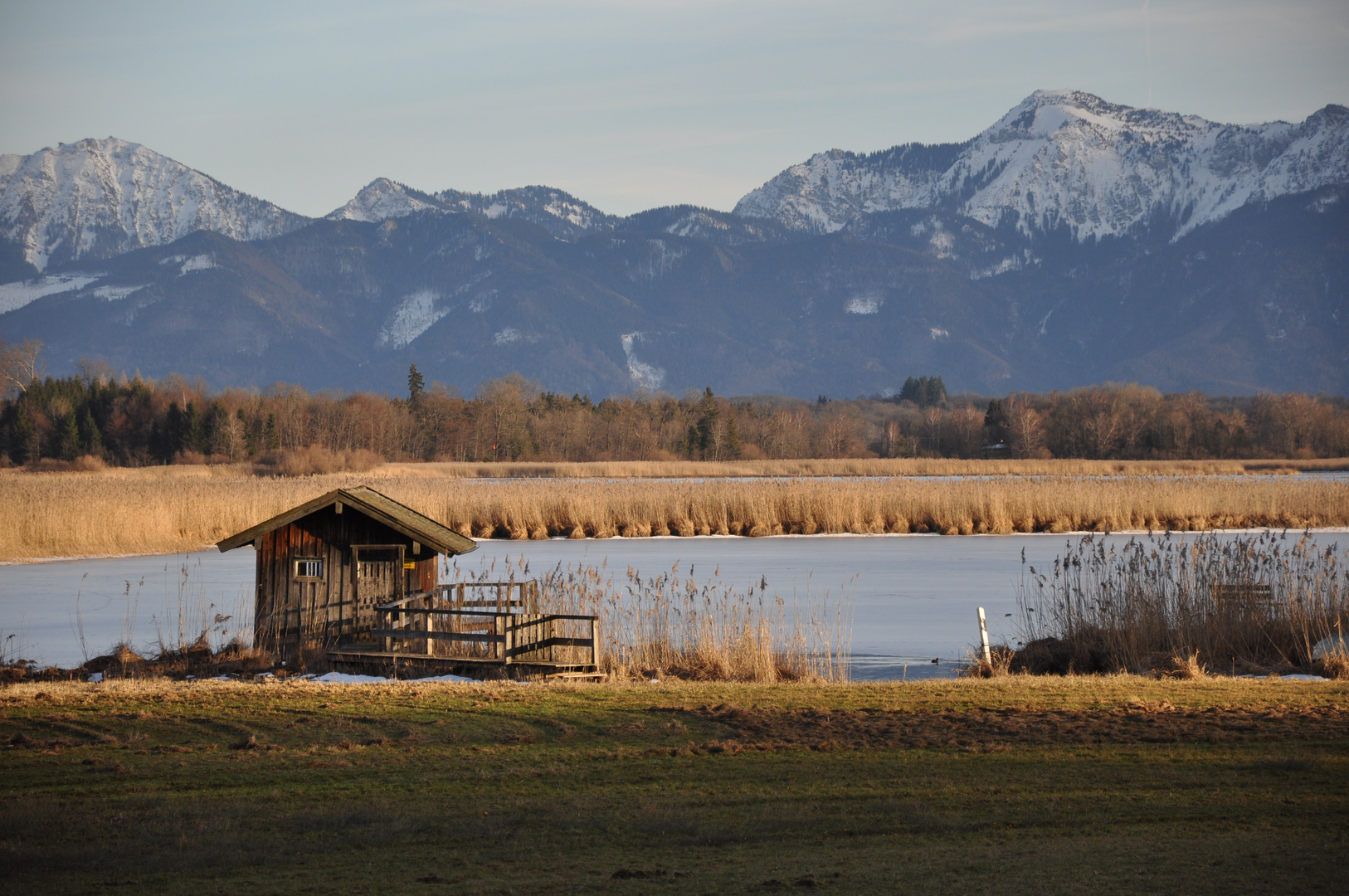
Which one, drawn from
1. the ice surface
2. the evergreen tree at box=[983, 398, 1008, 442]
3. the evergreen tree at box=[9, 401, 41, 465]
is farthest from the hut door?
the evergreen tree at box=[983, 398, 1008, 442]

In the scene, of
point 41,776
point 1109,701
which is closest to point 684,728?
point 1109,701

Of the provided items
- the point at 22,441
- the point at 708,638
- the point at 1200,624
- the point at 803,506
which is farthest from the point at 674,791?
the point at 22,441

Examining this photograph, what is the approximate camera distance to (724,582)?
19.5 metres

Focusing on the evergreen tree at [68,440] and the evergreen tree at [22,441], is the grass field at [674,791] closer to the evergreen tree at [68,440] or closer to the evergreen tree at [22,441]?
the evergreen tree at [68,440]

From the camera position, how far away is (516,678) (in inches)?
468

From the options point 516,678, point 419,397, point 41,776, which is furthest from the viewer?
point 419,397

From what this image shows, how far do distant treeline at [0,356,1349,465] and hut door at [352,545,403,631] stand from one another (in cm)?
5284

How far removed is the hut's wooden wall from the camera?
507 inches

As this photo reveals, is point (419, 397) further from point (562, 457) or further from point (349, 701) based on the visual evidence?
point (349, 701)

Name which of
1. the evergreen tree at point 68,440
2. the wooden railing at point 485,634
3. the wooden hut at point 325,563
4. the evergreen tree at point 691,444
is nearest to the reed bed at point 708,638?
the wooden railing at point 485,634

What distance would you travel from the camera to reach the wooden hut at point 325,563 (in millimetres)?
12844

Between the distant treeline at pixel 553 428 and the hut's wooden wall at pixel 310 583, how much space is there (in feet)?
174

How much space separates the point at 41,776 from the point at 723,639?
7290 millimetres

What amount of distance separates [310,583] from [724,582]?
8.12 metres
